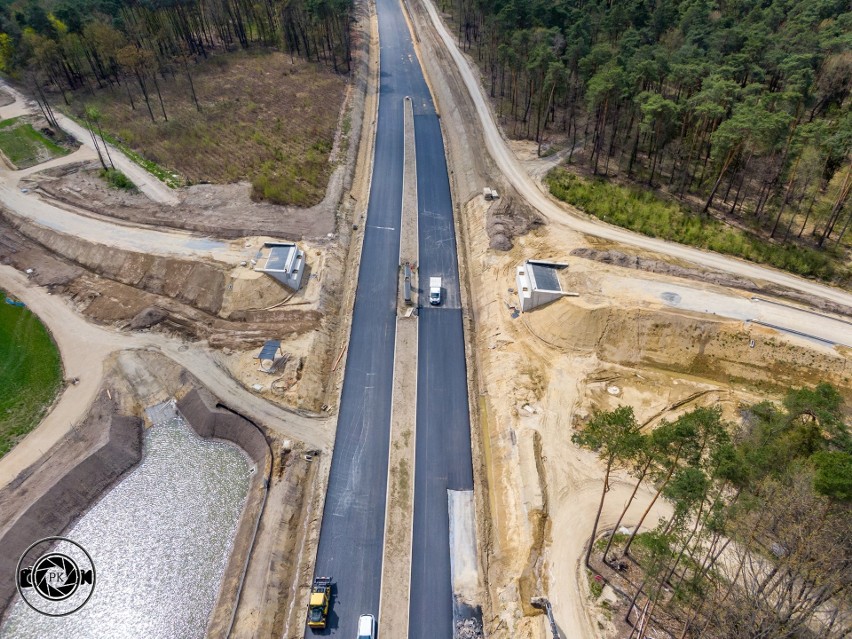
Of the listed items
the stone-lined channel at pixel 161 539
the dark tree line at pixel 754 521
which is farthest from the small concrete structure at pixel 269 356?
the dark tree line at pixel 754 521

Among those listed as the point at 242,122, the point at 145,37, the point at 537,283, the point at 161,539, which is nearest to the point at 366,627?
the point at 161,539

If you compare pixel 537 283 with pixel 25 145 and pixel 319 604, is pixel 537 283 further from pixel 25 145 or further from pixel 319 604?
pixel 25 145

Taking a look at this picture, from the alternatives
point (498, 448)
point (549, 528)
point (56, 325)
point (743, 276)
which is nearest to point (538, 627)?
point (549, 528)

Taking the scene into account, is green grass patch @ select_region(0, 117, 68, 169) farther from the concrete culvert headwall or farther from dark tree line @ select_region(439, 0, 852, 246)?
dark tree line @ select_region(439, 0, 852, 246)

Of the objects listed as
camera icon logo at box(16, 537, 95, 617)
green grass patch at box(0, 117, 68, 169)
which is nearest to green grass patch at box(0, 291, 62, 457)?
camera icon logo at box(16, 537, 95, 617)

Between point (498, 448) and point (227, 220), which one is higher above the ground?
point (227, 220)

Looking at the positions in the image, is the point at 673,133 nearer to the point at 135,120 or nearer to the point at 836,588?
the point at 836,588
